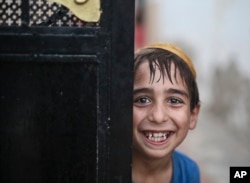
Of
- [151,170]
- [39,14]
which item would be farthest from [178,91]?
[39,14]

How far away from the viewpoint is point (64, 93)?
189cm

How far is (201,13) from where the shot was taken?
880cm

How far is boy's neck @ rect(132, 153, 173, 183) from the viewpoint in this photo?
7.70ft

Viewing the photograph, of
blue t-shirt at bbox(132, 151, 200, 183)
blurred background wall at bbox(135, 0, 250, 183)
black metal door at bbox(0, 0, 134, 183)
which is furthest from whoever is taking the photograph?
blurred background wall at bbox(135, 0, 250, 183)

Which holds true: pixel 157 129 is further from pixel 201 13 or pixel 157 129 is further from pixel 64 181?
pixel 201 13

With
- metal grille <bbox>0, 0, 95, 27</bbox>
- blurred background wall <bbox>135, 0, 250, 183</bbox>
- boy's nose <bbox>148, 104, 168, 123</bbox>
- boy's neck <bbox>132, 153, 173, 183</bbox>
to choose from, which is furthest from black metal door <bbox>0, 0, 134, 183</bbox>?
blurred background wall <bbox>135, 0, 250, 183</bbox>

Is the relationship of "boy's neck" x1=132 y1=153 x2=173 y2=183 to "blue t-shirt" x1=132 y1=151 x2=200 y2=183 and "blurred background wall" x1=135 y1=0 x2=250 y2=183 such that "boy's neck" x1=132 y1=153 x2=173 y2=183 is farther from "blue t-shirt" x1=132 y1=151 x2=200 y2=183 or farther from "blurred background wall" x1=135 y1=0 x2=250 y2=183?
"blurred background wall" x1=135 y1=0 x2=250 y2=183

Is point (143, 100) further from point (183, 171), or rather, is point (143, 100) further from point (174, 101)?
point (183, 171)

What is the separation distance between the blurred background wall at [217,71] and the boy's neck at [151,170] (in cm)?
369

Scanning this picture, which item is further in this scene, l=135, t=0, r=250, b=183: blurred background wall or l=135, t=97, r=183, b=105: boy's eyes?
l=135, t=0, r=250, b=183: blurred background wall

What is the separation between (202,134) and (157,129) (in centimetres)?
585

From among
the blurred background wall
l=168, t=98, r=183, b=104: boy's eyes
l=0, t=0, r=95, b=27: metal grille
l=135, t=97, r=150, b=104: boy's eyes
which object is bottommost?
the blurred background wall

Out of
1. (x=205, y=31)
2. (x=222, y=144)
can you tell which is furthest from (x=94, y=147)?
(x=205, y=31)

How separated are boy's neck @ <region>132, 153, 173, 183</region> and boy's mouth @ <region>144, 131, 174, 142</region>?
0.43 feet
